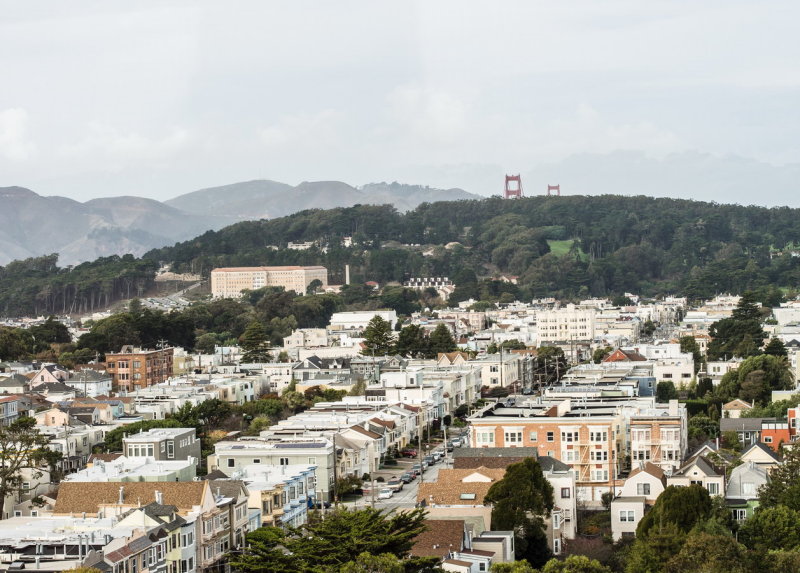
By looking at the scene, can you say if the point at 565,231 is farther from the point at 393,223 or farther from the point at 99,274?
the point at 99,274

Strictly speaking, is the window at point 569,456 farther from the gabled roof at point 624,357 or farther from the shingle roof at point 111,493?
the gabled roof at point 624,357

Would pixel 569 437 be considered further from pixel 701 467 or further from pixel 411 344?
pixel 411 344

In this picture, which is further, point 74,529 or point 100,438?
point 100,438

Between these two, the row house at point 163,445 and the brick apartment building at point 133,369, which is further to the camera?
the brick apartment building at point 133,369

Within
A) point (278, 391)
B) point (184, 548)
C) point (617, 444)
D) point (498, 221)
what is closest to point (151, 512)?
point (184, 548)

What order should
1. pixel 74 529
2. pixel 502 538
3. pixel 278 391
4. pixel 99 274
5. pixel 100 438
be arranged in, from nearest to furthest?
1. pixel 74 529
2. pixel 502 538
3. pixel 100 438
4. pixel 278 391
5. pixel 99 274

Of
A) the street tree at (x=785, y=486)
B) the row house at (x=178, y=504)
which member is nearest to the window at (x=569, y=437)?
the street tree at (x=785, y=486)
